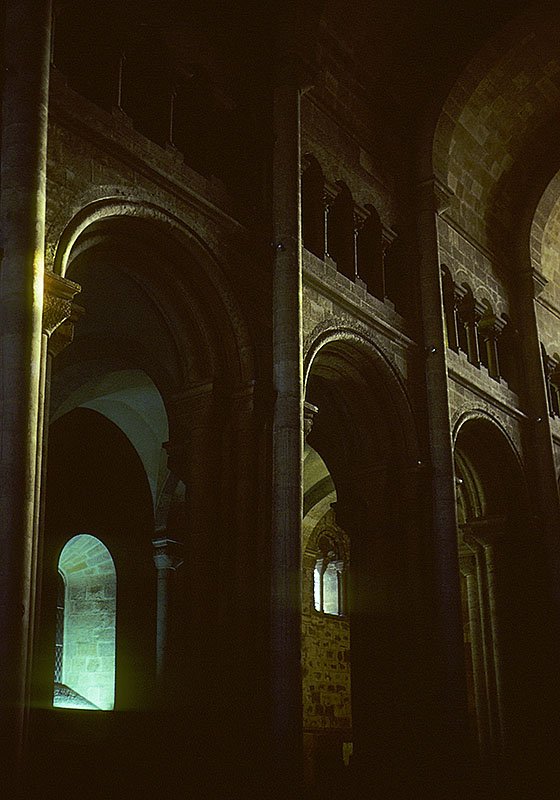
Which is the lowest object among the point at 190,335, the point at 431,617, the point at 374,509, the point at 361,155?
the point at 431,617

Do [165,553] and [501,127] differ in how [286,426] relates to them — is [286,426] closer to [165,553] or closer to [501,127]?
[165,553]

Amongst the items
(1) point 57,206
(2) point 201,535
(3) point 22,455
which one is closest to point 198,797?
(2) point 201,535

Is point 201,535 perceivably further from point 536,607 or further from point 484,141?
point 484,141

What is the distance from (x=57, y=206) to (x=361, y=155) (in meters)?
6.14

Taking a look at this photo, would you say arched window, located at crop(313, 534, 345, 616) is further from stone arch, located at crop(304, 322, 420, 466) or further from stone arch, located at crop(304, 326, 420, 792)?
stone arch, located at crop(304, 322, 420, 466)

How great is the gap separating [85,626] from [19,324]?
9.63 meters

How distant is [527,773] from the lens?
47.5 feet

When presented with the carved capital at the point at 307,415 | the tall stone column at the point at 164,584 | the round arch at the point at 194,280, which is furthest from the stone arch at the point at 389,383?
the tall stone column at the point at 164,584

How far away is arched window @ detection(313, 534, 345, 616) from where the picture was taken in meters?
21.5

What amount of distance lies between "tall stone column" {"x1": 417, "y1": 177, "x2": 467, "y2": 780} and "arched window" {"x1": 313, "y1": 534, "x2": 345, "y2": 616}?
816cm

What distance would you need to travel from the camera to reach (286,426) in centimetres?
1085

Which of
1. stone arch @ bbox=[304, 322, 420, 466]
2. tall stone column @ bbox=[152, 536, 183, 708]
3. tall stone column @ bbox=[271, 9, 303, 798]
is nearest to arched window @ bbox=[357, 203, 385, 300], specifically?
stone arch @ bbox=[304, 322, 420, 466]

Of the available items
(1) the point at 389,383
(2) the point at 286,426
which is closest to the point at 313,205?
(1) the point at 389,383

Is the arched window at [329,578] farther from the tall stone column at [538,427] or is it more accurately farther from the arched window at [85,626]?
the tall stone column at [538,427]
